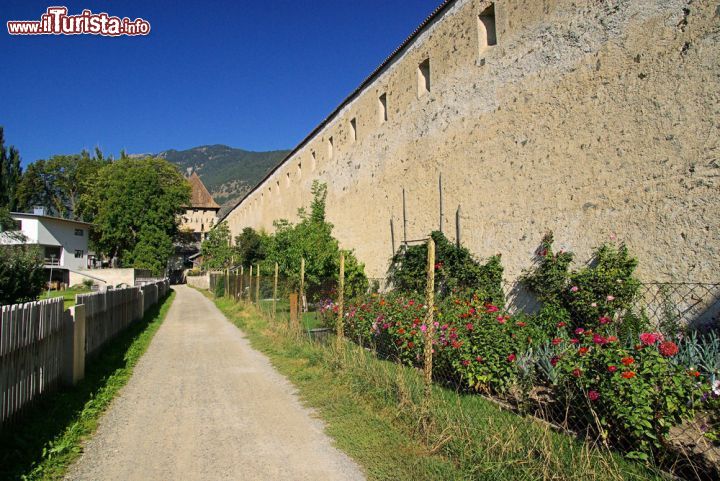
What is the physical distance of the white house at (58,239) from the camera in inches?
1667

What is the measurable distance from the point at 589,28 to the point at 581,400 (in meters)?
6.95

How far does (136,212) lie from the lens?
45.3 metres

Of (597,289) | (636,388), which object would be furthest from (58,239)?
(636,388)

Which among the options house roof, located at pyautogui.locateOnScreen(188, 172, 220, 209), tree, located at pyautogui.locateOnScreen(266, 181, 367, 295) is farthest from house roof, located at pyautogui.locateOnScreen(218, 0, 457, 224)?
house roof, located at pyautogui.locateOnScreen(188, 172, 220, 209)

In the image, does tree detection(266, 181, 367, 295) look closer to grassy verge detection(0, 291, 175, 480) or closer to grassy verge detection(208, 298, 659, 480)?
grassy verge detection(0, 291, 175, 480)

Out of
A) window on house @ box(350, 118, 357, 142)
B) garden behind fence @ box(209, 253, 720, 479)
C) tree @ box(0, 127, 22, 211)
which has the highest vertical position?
A: tree @ box(0, 127, 22, 211)

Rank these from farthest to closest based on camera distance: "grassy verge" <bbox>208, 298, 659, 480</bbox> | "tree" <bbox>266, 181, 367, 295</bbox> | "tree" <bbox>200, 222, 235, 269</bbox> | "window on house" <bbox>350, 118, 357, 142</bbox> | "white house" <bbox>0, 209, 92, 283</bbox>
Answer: "tree" <bbox>200, 222, 235, 269</bbox> < "white house" <bbox>0, 209, 92, 283</bbox> < "window on house" <bbox>350, 118, 357, 142</bbox> < "tree" <bbox>266, 181, 367, 295</bbox> < "grassy verge" <bbox>208, 298, 659, 480</bbox>

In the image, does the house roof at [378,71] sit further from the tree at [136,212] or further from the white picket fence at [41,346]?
the tree at [136,212]

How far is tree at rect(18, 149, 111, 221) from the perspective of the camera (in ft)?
179

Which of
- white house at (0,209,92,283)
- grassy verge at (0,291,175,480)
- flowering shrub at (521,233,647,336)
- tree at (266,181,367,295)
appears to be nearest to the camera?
grassy verge at (0,291,175,480)

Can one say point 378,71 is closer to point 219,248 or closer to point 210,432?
point 210,432

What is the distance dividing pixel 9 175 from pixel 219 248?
2480 cm

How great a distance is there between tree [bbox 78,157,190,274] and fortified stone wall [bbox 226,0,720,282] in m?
36.1

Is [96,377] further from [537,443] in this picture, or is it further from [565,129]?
[565,129]
